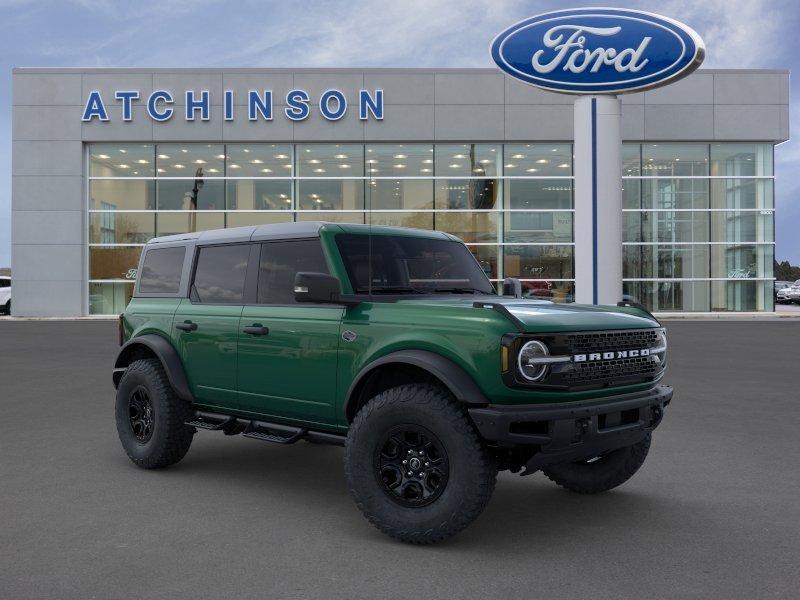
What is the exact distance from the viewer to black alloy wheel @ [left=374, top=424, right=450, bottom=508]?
4508mm

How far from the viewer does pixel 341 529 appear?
4.90 m

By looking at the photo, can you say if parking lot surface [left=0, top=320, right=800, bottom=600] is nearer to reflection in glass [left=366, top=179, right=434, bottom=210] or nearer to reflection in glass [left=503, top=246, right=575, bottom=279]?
reflection in glass [left=503, top=246, right=575, bottom=279]

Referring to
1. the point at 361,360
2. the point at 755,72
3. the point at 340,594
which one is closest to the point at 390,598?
the point at 340,594

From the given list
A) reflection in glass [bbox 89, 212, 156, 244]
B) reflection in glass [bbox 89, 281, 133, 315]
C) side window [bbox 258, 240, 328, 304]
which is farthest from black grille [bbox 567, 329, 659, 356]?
reflection in glass [bbox 89, 281, 133, 315]

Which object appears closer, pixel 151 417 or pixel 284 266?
pixel 284 266

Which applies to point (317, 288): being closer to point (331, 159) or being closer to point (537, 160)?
point (331, 159)

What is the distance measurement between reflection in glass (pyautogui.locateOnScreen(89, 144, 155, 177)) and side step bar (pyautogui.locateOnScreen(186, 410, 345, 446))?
2848 cm

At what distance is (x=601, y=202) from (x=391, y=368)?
14246mm

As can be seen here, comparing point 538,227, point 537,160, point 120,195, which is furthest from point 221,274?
point 120,195

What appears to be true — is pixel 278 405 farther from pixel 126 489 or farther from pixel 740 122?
pixel 740 122

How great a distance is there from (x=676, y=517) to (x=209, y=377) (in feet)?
11.5

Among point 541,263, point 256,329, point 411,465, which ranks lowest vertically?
point 411,465

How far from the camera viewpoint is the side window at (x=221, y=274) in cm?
611

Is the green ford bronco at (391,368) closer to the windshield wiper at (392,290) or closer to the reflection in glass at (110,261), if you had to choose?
the windshield wiper at (392,290)
